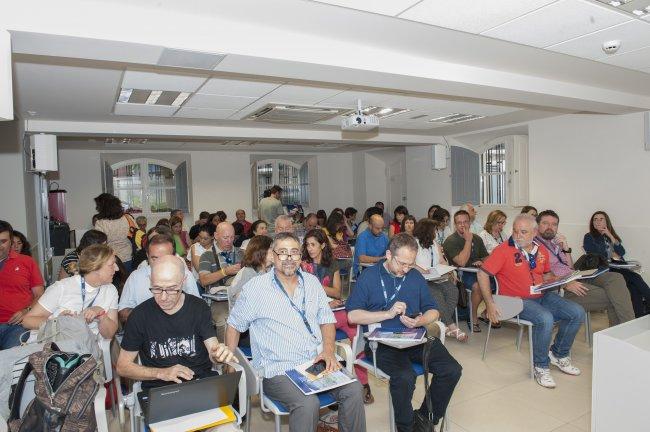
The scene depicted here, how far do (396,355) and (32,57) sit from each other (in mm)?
3420

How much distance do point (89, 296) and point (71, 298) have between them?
0.35 ft

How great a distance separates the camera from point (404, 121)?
23.7ft

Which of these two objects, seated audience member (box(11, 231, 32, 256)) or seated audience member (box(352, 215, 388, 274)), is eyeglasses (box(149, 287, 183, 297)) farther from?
seated audience member (box(352, 215, 388, 274))

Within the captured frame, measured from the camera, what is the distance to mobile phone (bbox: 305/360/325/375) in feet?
8.23

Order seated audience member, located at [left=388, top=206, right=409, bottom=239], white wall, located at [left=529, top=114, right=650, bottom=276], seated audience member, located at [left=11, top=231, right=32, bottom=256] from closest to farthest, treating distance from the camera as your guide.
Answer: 1. seated audience member, located at [left=11, top=231, right=32, bottom=256]
2. white wall, located at [left=529, top=114, right=650, bottom=276]
3. seated audience member, located at [left=388, top=206, right=409, bottom=239]

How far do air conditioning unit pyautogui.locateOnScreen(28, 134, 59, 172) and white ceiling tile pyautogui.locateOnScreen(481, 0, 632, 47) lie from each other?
19.2ft

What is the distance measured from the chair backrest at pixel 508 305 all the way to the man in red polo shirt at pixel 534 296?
6 cm

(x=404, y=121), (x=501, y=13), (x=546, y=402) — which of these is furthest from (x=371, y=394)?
(x=404, y=121)

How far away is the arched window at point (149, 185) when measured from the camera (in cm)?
1105

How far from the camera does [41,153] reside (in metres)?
6.20

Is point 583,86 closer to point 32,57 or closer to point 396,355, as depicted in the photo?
point 396,355

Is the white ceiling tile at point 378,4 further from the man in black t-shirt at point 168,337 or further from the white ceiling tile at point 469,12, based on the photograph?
the man in black t-shirt at point 168,337

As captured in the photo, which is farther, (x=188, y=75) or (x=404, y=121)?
(x=404, y=121)

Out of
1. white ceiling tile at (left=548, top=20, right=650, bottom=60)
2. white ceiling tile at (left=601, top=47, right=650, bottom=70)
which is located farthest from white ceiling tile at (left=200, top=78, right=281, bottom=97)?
white ceiling tile at (left=601, top=47, right=650, bottom=70)
